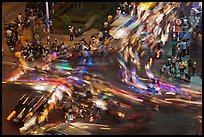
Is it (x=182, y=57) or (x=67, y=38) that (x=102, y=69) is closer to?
(x=182, y=57)

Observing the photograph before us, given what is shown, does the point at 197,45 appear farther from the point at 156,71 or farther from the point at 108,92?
the point at 108,92

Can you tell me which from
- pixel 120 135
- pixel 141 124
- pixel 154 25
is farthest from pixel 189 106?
pixel 154 25

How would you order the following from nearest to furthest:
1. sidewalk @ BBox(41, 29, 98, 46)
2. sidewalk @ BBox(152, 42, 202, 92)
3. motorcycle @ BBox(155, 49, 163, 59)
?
sidewalk @ BBox(152, 42, 202, 92), motorcycle @ BBox(155, 49, 163, 59), sidewalk @ BBox(41, 29, 98, 46)

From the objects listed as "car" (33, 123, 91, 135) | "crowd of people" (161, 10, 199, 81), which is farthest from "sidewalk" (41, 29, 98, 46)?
"car" (33, 123, 91, 135)

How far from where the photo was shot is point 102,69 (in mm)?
23688

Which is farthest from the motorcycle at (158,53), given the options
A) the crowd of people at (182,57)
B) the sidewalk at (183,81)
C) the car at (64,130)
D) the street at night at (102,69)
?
the car at (64,130)

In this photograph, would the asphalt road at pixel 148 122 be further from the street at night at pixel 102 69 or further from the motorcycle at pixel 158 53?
the motorcycle at pixel 158 53

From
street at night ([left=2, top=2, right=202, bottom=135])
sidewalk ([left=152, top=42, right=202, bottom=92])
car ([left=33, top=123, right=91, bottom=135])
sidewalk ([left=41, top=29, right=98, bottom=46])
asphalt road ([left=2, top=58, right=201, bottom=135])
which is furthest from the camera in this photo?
sidewalk ([left=41, top=29, right=98, bottom=46])

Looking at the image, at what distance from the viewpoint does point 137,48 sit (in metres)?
25.4

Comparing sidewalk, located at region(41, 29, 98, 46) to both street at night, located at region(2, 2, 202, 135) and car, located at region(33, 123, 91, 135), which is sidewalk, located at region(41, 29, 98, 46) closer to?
street at night, located at region(2, 2, 202, 135)

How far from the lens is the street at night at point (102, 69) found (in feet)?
61.2

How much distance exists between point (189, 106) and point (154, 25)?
9436 mm

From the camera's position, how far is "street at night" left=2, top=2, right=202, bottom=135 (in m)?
18.7

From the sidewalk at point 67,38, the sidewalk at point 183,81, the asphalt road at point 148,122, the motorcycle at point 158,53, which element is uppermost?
the sidewalk at point 67,38
